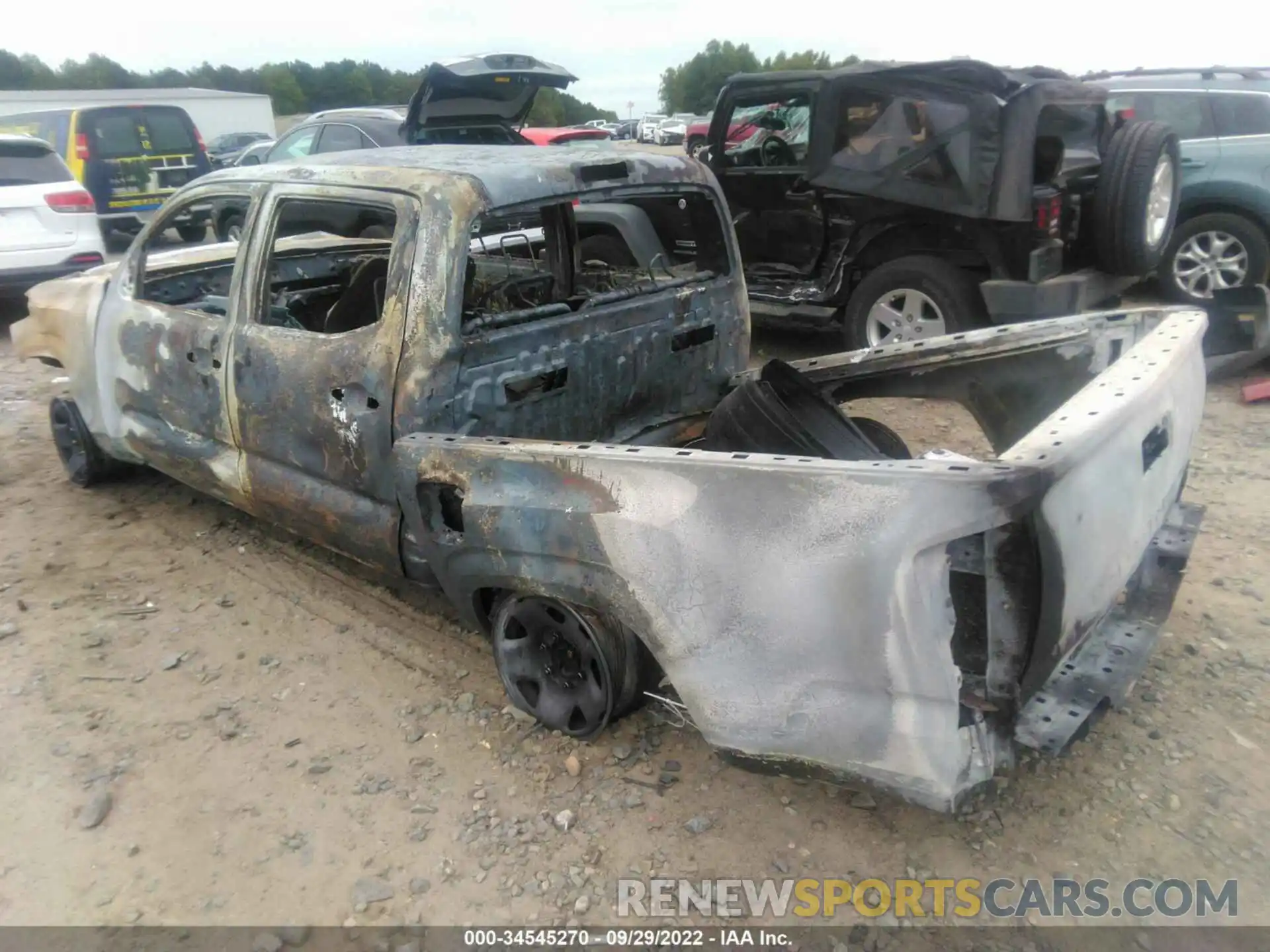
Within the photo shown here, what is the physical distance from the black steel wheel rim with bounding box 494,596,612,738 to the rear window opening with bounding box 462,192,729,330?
90 centimetres

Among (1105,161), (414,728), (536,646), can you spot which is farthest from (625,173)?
(1105,161)

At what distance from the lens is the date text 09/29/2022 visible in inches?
82.3

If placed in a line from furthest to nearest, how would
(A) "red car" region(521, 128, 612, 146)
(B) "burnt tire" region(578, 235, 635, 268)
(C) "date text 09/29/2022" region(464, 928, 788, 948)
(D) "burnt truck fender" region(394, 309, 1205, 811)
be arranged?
(A) "red car" region(521, 128, 612, 146), (B) "burnt tire" region(578, 235, 635, 268), (C) "date text 09/29/2022" region(464, 928, 788, 948), (D) "burnt truck fender" region(394, 309, 1205, 811)

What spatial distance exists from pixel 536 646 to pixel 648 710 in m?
0.43

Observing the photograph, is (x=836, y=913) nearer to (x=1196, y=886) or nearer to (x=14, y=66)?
(x=1196, y=886)

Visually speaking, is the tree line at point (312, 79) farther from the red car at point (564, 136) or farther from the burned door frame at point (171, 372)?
the burned door frame at point (171, 372)

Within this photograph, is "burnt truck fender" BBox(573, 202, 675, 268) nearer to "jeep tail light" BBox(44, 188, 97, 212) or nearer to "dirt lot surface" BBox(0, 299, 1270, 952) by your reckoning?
"dirt lot surface" BBox(0, 299, 1270, 952)

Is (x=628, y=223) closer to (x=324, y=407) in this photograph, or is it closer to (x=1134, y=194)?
(x=324, y=407)

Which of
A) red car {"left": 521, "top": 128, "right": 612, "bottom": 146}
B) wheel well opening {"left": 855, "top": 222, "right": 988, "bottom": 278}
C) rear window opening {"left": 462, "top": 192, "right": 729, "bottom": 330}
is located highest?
red car {"left": 521, "top": 128, "right": 612, "bottom": 146}

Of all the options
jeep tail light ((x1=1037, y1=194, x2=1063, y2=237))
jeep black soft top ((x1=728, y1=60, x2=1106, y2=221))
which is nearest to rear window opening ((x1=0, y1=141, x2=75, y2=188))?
jeep black soft top ((x1=728, y1=60, x2=1106, y2=221))

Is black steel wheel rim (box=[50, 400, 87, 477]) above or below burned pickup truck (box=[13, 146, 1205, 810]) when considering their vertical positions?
below

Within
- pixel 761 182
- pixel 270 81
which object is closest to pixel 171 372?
pixel 761 182

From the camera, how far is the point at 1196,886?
2.15 m

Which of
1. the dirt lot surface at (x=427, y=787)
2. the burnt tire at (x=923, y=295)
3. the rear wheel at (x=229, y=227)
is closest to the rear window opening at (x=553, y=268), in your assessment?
the dirt lot surface at (x=427, y=787)
